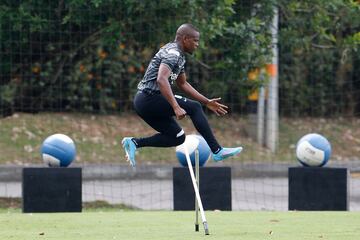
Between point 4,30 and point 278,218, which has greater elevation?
point 4,30

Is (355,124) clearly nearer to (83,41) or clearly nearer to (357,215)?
(83,41)

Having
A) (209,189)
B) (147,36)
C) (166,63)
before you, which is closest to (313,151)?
(209,189)

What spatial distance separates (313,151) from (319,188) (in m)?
0.49

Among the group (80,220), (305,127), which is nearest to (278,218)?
(80,220)

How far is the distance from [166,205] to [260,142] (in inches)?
266

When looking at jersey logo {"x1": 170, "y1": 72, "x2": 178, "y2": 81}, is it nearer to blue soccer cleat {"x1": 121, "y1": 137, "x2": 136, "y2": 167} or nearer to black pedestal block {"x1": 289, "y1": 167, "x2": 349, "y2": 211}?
blue soccer cleat {"x1": 121, "y1": 137, "x2": 136, "y2": 167}

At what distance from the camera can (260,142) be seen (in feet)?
74.5

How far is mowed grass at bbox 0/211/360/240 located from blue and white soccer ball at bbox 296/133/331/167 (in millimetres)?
1497

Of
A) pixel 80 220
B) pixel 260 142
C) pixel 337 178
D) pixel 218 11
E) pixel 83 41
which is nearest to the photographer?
pixel 80 220

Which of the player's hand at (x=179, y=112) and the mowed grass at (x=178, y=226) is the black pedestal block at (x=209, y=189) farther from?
the player's hand at (x=179, y=112)

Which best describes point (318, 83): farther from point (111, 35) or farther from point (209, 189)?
point (209, 189)

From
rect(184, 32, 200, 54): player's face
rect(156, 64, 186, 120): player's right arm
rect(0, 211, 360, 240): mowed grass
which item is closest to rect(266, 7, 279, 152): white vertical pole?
rect(0, 211, 360, 240): mowed grass

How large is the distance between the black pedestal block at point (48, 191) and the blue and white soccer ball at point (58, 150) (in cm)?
24

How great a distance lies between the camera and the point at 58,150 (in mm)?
13539
